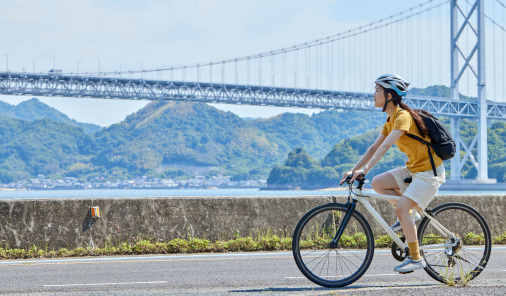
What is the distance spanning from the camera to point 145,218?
7.69 m

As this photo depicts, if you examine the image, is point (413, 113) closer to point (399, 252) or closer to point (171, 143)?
point (399, 252)

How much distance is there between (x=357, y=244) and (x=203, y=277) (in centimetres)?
164

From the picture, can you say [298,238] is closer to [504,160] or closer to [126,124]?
[504,160]

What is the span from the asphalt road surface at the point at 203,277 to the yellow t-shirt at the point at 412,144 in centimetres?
92

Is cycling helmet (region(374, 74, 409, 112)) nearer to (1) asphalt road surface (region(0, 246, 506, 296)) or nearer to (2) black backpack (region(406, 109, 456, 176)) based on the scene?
(2) black backpack (region(406, 109, 456, 176))

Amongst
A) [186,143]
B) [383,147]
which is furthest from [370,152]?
[186,143]

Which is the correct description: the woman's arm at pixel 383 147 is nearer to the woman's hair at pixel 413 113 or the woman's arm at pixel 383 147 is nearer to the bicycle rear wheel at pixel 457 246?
the woman's hair at pixel 413 113

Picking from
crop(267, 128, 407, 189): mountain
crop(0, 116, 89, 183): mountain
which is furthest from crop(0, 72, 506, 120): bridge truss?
crop(0, 116, 89, 183): mountain

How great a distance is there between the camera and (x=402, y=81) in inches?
176

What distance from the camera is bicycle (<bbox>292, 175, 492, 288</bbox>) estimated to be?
4418 millimetres

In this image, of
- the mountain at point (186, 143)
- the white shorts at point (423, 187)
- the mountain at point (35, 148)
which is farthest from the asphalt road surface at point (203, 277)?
the mountain at point (186, 143)

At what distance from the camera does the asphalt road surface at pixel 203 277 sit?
4504 millimetres

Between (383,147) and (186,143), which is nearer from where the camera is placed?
(383,147)

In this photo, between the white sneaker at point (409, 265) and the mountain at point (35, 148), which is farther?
the mountain at point (35, 148)
